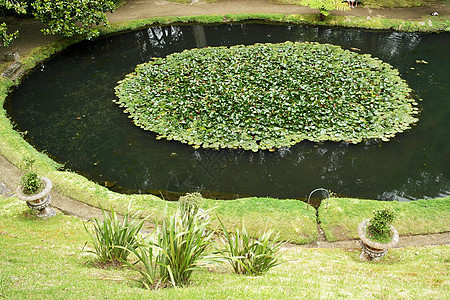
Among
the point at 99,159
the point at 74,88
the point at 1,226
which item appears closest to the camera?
the point at 1,226

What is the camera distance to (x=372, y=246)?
18.6ft

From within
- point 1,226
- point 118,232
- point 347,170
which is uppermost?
point 118,232

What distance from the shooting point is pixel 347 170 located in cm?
878

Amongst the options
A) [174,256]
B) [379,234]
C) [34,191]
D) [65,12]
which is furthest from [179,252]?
[65,12]

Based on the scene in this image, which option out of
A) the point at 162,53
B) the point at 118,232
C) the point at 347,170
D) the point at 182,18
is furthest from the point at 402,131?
the point at 182,18

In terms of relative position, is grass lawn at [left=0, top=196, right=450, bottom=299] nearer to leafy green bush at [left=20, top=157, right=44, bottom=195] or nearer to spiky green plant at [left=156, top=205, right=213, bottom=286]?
spiky green plant at [left=156, top=205, right=213, bottom=286]

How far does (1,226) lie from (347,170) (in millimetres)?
7530

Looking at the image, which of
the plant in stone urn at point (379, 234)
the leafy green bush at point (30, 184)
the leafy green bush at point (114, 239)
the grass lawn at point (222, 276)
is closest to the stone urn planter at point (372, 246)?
the plant in stone urn at point (379, 234)

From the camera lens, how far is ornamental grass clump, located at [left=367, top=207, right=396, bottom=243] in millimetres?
5602

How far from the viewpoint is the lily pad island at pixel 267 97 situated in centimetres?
954

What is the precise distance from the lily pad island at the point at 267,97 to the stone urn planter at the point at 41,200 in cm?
353

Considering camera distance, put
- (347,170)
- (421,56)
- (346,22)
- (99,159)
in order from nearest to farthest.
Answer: (347,170)
(99,159)
(421,56)
(346,22)

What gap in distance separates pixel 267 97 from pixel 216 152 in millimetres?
2791

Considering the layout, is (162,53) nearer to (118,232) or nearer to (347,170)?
(347,170)
